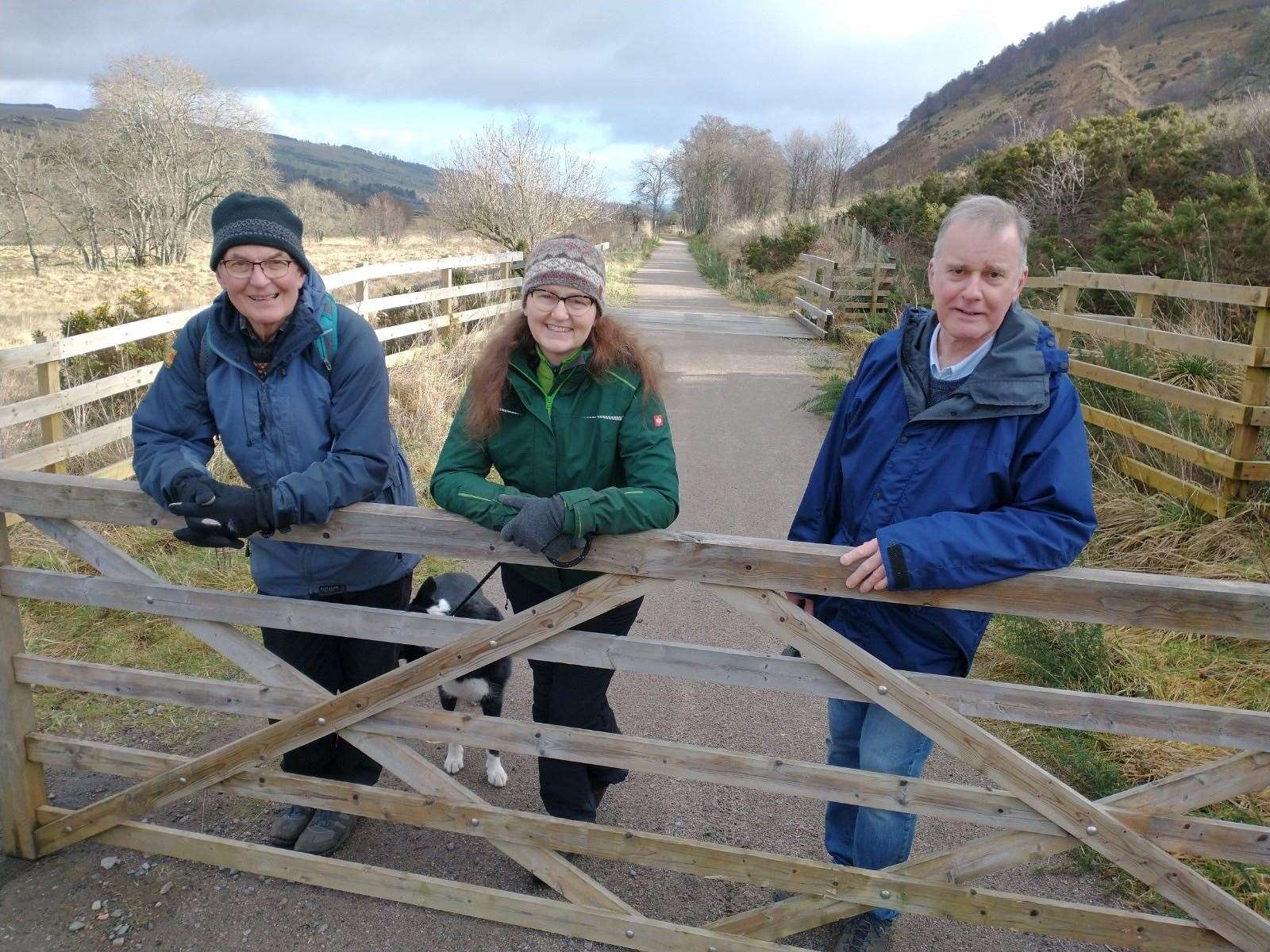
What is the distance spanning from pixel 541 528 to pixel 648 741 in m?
0.70

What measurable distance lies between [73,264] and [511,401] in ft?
158

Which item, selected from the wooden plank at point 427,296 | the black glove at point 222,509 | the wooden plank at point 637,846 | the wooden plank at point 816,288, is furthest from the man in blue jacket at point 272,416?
the wooden plank at point 816,288

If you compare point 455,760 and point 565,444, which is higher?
point 565,444

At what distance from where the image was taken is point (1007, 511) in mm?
2012

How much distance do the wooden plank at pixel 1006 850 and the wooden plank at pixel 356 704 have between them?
3.22 feet

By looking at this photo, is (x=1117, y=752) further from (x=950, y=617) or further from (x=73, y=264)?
(x=73, y=264)

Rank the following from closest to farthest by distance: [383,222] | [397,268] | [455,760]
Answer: [455,760] → [397,268] → [383,222]

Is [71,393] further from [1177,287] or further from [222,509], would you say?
[1177,287]

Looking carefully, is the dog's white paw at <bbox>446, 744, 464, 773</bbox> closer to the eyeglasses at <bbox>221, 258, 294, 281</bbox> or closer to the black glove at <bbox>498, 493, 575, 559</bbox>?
the black glove at <bbox>498, 493, 575, 559</bbox>

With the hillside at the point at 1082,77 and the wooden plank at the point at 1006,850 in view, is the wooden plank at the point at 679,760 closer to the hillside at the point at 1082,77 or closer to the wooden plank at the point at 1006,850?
the wooden plank at the point at 1006,850

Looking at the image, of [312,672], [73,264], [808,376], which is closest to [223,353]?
[312,672]

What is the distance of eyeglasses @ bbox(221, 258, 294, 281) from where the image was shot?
7.98ft

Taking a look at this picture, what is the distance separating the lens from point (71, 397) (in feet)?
20.8

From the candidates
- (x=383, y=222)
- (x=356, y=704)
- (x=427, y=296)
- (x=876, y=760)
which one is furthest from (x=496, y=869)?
(x=383, y=222)
